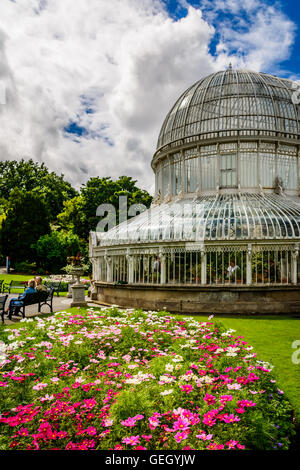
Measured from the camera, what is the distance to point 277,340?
9133 mm

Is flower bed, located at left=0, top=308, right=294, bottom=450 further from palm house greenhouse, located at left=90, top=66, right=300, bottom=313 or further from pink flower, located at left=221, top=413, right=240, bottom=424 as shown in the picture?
palm house greenhouse, located at left=90, top=66, right=300, bottom=313

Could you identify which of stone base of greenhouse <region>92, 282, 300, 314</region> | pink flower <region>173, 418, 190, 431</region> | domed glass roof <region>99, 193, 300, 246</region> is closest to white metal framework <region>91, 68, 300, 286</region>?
domed glass roof <region>99, 193, 300, 246</region>

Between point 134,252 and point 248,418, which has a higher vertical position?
point 134,252

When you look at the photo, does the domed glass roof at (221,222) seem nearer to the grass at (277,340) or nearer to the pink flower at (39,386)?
the grass at (277,340)

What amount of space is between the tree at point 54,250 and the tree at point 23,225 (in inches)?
62.6

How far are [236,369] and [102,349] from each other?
100 inches

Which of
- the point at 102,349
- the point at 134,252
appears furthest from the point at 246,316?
the point at 102,349

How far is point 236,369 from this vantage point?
4719mm

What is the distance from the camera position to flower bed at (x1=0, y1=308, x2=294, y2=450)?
3461mm

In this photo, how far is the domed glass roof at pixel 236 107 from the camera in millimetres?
19266

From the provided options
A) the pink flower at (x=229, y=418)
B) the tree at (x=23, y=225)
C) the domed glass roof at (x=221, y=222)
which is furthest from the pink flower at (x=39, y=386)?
the tree at (x=23, y=225)

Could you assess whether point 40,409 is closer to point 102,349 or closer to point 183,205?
point 102,349

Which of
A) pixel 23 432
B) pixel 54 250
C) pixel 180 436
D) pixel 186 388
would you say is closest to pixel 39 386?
pixel 23 432

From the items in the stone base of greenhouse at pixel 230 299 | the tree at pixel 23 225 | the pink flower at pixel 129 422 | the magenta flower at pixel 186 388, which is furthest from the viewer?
the tree at pixel 23 225
